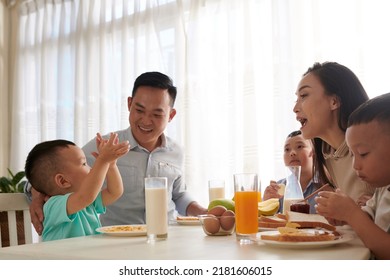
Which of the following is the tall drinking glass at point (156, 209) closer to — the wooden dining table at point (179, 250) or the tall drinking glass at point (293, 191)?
the wooden dining table at point (179, 250)

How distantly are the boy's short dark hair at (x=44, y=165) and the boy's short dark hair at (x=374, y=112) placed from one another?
80 cm

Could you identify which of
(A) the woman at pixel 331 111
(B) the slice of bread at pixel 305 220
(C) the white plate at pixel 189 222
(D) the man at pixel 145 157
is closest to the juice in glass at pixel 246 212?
(B) the slice of bread at pixel 305 220

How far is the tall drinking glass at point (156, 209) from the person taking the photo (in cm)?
87

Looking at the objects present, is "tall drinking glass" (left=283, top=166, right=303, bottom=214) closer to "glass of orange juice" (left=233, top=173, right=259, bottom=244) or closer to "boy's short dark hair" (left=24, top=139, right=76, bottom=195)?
"glass of orange juice" (left=233, top=173, right=259, bottom=244)

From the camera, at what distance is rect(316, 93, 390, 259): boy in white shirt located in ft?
2.68

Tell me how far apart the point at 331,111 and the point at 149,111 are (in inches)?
26.2

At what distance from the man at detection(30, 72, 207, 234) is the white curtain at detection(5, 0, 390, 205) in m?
0.50

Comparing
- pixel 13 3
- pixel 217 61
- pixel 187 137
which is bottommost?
pixel 187 137

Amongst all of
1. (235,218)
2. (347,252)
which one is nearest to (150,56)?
(235,218)

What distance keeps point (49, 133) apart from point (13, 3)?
1069mm

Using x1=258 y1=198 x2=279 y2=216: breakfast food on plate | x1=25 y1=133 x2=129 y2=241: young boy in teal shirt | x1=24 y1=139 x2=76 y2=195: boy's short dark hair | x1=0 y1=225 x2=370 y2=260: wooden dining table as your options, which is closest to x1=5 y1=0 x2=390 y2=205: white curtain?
x1=258 y1=198 x2=279 y2=216: breakfast food on plate

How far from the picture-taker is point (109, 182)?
1266 millimetres
